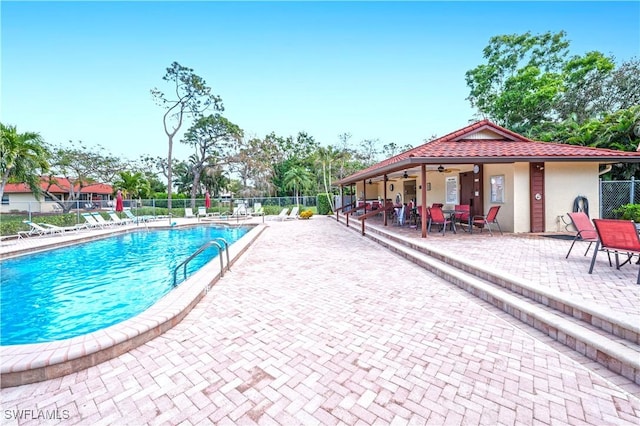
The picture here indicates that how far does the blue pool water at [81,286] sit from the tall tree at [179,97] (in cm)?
1919

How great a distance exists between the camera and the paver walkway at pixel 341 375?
2031mm

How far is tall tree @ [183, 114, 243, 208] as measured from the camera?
30016 millimetres

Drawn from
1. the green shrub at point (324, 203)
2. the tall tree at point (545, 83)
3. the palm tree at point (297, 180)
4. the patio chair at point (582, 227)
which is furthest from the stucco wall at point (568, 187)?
A: the palm tree at point (297, 180)

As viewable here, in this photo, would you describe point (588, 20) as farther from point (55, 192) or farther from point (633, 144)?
point (55, 192)

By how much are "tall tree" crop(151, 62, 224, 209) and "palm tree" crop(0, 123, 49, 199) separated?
1300 centimetres

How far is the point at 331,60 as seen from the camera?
18.0 metres

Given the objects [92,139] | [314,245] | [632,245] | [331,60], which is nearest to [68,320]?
[314,245]

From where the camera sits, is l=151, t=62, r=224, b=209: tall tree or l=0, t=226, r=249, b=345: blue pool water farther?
l=151, t=62, r=224, b=209: tall tree

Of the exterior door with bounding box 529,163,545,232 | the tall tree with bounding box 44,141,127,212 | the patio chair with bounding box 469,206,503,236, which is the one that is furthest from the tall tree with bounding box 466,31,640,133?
the tall tree with bounding box 44,141,127,212

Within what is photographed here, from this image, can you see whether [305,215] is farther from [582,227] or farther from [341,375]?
[341,375]

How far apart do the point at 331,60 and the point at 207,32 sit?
721 cm

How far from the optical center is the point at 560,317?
3.28m

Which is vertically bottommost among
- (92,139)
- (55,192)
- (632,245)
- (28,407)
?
(28,407)

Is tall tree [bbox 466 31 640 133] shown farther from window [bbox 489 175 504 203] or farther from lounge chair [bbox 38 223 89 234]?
lounge chair [bbox 38 223 89 234]
